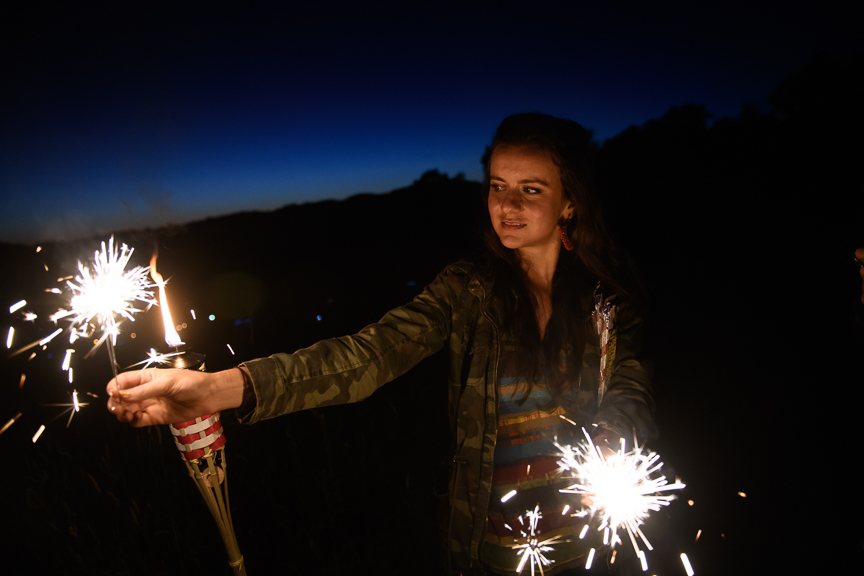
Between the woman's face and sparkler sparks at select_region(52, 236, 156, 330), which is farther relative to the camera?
the woman's face

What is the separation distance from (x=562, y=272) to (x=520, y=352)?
0.65 m

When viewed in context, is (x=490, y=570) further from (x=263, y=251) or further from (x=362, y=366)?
(x=263, y=251)

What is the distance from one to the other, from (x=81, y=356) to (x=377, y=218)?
15.1 meters

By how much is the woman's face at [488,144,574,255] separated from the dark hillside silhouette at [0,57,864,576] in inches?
19.0

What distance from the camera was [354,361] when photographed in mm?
1522

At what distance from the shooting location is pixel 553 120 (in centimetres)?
210

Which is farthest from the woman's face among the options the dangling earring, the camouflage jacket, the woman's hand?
the woman's hand

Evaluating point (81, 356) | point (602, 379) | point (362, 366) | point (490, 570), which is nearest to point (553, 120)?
point (602, 379)

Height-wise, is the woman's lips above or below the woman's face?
below

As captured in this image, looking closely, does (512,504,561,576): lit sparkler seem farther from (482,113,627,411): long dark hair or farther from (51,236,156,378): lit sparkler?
(51,236,156,378): lit sparkler

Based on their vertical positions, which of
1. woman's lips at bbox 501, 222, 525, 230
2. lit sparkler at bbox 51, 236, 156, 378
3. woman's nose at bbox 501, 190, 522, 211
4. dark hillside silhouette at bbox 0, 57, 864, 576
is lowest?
dark hillside silhouette at bbox 0, 57, 864, 576

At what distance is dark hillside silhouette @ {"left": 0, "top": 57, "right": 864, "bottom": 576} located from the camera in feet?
9.99

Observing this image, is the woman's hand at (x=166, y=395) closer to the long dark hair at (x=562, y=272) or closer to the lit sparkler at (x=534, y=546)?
the long dark hair at (x=562, y=272)

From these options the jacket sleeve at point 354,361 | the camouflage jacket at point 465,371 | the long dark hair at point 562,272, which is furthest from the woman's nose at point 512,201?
the jacket sleeve at point 354,361
